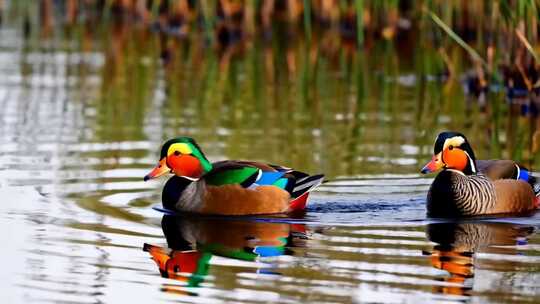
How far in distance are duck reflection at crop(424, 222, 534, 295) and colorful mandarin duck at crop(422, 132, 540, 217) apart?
0.82 feet

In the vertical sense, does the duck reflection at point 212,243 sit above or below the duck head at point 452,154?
below

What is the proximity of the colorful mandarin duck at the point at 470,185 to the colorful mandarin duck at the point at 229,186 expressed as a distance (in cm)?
80

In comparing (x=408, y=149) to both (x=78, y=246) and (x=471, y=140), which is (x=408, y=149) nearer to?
(x=471, y=140)

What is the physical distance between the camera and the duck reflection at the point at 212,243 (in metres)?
8.30

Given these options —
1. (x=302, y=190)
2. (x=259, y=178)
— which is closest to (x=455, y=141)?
(x=302, y=190)

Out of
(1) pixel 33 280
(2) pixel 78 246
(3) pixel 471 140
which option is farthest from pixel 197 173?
(3) pixel 471 140

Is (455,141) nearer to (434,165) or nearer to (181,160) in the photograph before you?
(434,165)

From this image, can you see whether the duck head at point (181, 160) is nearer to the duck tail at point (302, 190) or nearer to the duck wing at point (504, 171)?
the duck tail at point (302, 190)

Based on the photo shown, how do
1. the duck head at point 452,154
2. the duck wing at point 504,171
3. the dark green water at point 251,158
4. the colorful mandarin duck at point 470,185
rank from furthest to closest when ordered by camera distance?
the duck wing at point 504,171 → the duck head at point 452,154 → the colorful mandarin duck at point 470,185 → the dark green water at point 251,158

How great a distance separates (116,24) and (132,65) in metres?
5.58

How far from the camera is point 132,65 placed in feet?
63.1

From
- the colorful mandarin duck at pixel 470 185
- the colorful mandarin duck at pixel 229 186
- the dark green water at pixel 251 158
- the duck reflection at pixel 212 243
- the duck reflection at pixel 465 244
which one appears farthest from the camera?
the colorful mandarin duck at pixel 470 185

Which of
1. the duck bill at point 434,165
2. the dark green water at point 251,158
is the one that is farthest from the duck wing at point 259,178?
the duck bill at point 434,165

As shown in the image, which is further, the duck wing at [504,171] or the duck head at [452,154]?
the duck wing at [504,171]
